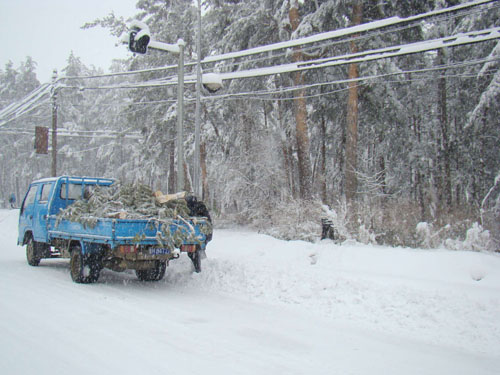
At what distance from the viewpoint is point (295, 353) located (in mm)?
5645

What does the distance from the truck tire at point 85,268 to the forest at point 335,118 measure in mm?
3248

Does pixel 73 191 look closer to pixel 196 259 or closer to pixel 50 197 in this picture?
pixel 50 197

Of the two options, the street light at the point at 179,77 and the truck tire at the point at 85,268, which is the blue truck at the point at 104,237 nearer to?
the truck tire at the point at 85,268

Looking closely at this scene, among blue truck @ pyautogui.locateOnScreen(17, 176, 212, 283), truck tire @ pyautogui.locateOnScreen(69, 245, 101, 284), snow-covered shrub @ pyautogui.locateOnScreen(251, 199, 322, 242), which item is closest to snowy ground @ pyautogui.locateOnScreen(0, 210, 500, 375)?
truck tire @ pyautogui.locateOnScreen(69, 245, 101, 284)

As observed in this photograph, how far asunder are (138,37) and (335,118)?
47.6 ft

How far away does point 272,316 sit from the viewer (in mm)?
7602

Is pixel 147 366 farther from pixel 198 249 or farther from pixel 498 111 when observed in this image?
pixel 498 111

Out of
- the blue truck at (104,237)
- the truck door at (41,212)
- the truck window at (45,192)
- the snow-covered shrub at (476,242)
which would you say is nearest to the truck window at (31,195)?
the blue truck at (104,237)

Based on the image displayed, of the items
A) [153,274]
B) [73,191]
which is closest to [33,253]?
[73,191]

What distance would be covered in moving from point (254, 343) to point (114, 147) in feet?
168

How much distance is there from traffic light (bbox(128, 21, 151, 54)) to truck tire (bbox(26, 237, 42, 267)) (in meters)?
6.22

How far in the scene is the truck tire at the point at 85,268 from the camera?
9992mm

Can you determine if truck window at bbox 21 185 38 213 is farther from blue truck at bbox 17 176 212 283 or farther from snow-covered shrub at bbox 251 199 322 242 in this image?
snow-covered shrub at bbox 251 199 322 242

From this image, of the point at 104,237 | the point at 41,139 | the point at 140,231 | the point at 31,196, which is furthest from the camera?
the point at 41,139
